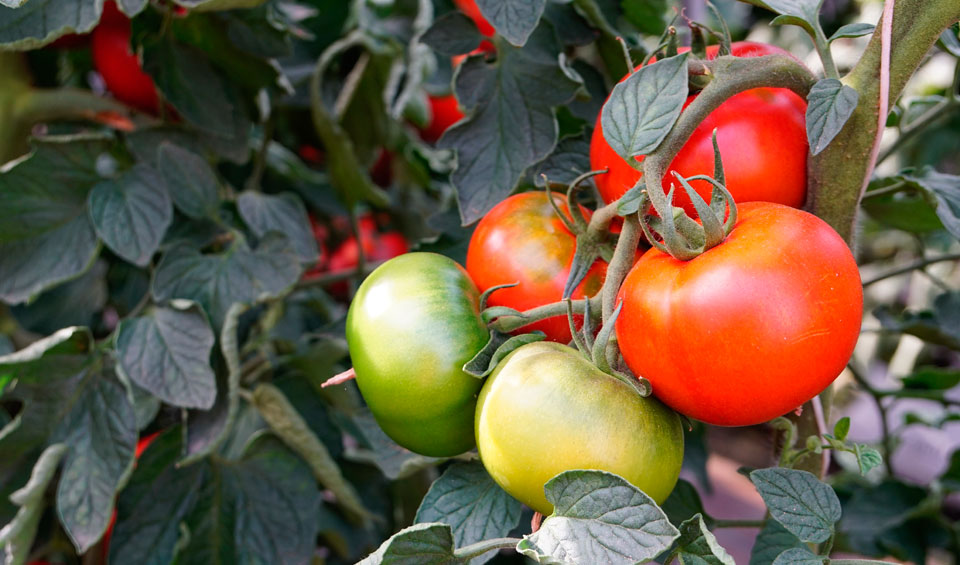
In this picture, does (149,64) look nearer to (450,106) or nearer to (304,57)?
(304,57)

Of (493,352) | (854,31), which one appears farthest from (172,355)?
(854,31)

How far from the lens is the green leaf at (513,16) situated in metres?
0.50

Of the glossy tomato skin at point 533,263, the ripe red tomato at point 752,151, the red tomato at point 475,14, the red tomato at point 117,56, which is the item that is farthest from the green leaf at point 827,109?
the red tomato at point 117,56

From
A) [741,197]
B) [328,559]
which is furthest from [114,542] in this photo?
[741,197]

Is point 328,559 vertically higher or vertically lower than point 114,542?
lower

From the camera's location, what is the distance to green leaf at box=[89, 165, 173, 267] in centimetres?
63

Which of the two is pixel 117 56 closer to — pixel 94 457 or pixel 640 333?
pixel 94 457

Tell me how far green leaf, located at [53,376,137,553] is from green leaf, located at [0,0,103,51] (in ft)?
0.92

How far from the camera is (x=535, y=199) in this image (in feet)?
1.61

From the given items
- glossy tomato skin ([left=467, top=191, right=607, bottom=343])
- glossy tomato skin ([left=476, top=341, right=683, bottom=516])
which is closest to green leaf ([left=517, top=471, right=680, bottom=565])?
glossy tomato skin ([left=476, top=341, right=683, bottom=516])

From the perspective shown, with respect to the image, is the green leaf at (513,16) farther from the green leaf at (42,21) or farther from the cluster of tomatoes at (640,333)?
the green leaf at (42,21)

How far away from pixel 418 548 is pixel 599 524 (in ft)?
0.30

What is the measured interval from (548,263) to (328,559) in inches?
27.9

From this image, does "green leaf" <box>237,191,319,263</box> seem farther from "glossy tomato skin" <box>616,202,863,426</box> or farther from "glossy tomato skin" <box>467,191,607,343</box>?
"glossy tomato skin" <box>616,202,863,426</box>
